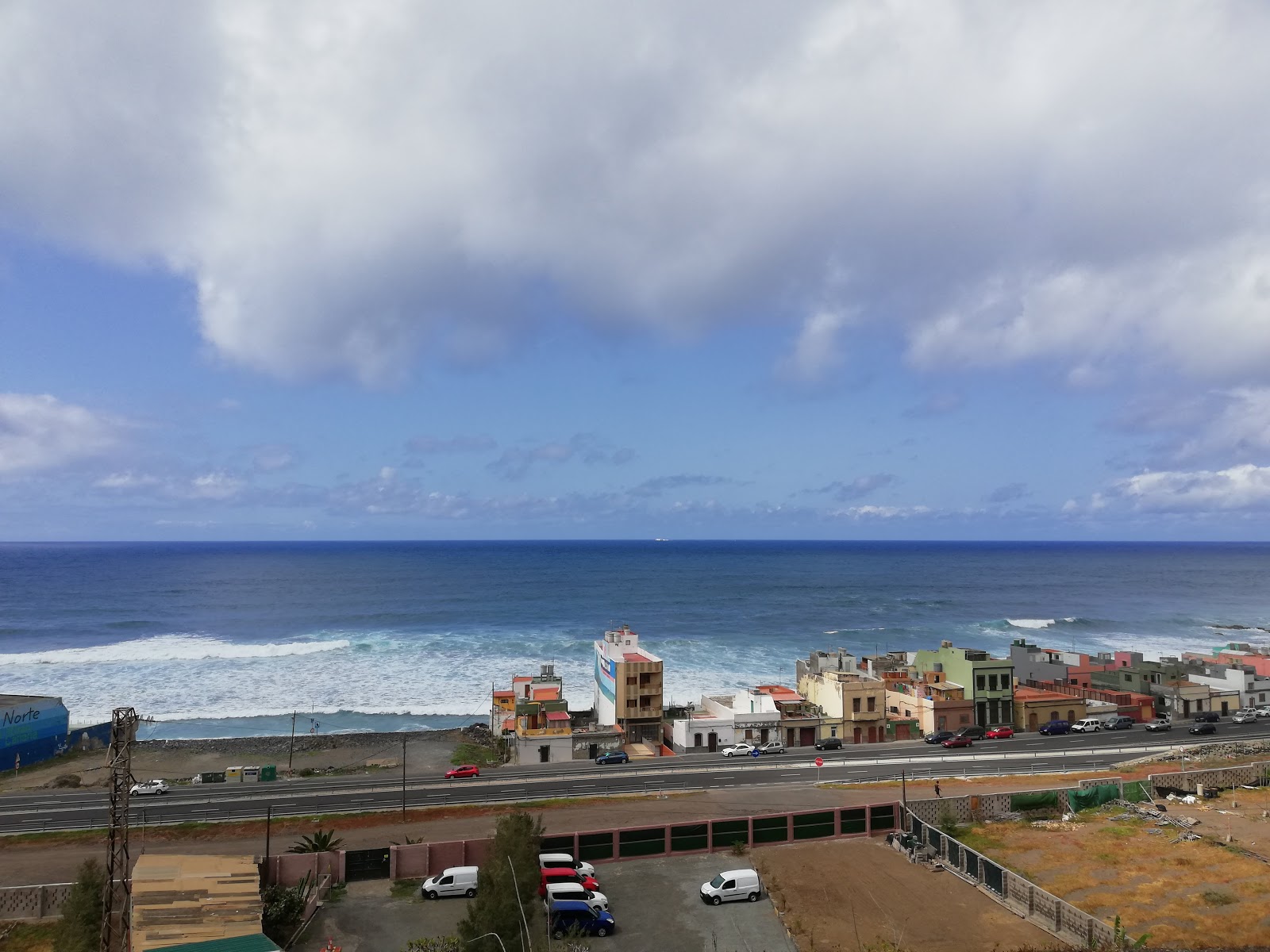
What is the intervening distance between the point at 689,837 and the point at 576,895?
8704 millimetres

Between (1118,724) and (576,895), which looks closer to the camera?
(576,895)

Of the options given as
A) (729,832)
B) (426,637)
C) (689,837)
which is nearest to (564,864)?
(689,837)

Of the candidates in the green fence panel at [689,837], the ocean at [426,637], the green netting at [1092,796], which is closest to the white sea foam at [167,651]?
the ocean at [426,637]

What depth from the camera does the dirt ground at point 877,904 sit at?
28.2 metres

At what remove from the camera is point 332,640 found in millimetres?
123062

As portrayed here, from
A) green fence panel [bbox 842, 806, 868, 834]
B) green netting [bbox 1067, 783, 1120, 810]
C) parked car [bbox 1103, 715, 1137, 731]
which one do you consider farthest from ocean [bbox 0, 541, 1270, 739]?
green netting [bbox 1067, 783, 1120, 810]

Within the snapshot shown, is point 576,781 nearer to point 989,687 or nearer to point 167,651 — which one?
point 989,687

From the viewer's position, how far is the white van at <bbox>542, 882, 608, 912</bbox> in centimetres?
2961

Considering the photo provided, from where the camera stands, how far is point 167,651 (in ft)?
370

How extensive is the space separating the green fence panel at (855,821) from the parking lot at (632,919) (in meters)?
7.78

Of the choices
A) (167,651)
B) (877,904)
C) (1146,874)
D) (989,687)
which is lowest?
(877,904)

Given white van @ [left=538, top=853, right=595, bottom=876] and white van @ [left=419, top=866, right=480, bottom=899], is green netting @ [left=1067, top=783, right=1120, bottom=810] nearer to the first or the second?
white van @ [left=538, top=853, right=595, bottom=876]

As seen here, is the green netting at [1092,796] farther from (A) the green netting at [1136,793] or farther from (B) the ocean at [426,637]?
(B) the ocean at [426,637]

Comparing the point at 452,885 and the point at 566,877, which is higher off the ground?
the point at 566,877
